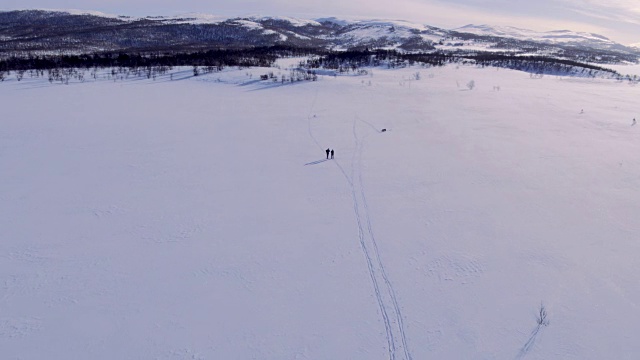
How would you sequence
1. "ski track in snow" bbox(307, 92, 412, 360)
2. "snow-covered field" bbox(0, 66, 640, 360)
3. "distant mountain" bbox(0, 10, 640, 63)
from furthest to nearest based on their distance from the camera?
"distant mountain" bbox(0, 10, 640, 63)
"snow-covered field" bbox(0, 66, 640, 360)
"ski track in snow" bbox(307, 92, 412, 360)

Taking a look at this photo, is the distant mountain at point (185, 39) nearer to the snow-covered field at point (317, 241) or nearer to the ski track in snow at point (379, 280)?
the snow-covered field at point (317, 241)

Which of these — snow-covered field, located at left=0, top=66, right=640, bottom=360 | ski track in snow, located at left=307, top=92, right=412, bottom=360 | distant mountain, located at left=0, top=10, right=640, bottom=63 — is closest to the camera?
ski track in snow, located at left=307, top=92, right=412, bottom=360

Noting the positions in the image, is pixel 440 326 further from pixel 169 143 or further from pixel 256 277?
pixel 169 143

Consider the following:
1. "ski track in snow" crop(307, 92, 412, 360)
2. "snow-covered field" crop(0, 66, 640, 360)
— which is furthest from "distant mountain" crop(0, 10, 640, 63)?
"ski track in snow" crop(307, 92, 412, 360)

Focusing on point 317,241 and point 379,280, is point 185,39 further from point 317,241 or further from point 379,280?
point 379,280

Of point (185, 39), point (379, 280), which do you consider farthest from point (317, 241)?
point (185, 39)

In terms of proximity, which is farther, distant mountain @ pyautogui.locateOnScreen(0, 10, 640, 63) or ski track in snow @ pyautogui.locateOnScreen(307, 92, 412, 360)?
distant mountain @ pyautogui.locateOnScreen(0, 10, 640, 63)

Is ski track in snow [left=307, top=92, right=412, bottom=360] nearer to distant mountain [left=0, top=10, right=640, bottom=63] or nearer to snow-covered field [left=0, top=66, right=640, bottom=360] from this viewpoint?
snow-covered field [left=0, top=66, right=640, bottom=360]
